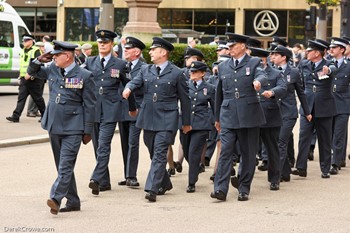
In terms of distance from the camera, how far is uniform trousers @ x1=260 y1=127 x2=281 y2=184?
12.5m

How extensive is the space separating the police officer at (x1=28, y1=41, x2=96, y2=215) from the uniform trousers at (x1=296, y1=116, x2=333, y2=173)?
4.29 metres

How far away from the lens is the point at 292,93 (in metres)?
13.6

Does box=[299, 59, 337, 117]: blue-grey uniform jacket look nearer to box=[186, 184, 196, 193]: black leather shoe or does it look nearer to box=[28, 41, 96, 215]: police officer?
box=[186, 184, 196, 193]: black leather shoe

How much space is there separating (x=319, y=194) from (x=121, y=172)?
300 cm

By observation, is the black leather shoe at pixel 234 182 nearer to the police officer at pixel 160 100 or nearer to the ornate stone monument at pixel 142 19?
the police officer at pixel 160 100

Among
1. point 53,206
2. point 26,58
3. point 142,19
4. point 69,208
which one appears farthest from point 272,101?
point 142,19

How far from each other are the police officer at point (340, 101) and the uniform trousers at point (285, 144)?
1.12 meters

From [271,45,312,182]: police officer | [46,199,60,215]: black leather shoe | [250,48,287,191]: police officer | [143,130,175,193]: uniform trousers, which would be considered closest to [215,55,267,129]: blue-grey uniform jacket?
[143,130,175,193]: uniform trousers

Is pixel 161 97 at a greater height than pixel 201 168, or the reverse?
pixel 161 97

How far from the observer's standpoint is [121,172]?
1375 cm

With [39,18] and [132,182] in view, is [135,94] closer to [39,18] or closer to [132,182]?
[132,182]

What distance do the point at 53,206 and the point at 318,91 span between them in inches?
211

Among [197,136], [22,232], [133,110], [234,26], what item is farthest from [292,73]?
[234,26]

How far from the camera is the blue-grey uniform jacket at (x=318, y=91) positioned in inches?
546
